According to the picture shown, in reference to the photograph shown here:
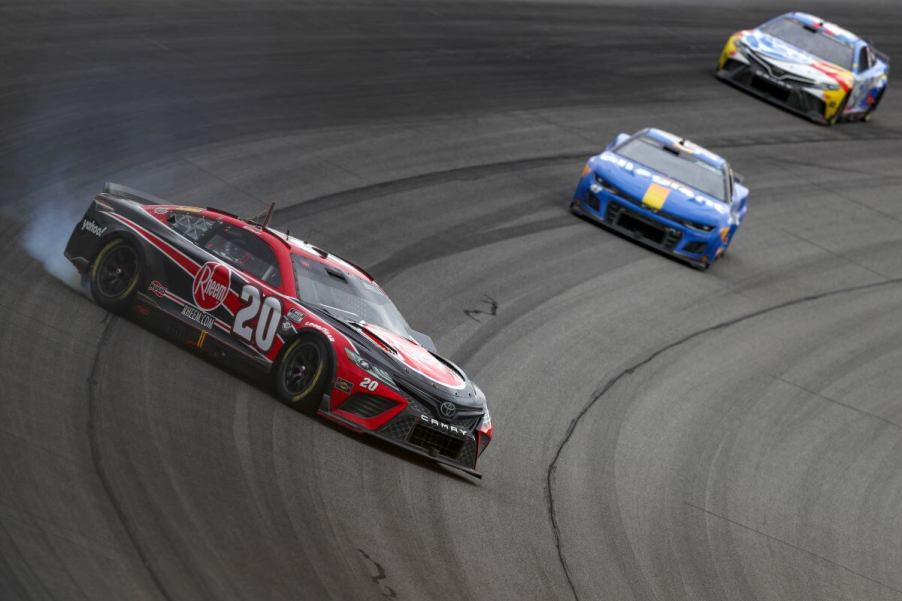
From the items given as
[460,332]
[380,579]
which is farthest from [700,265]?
[380,579]

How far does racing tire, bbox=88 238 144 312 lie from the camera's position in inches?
468

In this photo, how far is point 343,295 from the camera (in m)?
11.7

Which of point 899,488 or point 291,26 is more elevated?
point 291,26

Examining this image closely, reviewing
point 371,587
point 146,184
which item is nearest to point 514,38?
point 146,184

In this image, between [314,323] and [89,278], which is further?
[89,278]

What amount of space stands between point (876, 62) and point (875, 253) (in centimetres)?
814

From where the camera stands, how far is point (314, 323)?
11039 mm

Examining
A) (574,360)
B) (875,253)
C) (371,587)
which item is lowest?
(875,253)

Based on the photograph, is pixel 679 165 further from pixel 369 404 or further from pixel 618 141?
pixel 369 404

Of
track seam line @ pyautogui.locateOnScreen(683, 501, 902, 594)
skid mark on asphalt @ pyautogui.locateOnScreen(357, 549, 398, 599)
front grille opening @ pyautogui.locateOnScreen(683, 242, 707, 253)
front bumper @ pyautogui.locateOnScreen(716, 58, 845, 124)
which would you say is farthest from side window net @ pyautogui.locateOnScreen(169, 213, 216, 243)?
front bumper @ pyautogui.locateOnScreen(716, 58, 845, 124)

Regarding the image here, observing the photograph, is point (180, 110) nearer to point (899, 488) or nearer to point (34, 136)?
point (34, 136)

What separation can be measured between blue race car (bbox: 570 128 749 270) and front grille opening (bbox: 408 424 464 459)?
798cm

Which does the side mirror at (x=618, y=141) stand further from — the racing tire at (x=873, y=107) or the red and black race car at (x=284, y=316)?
the racing tire at (x=873, y=107)

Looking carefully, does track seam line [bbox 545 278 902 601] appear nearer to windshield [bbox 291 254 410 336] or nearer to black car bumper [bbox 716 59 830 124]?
windshield [bbox 291 254 410 336]
